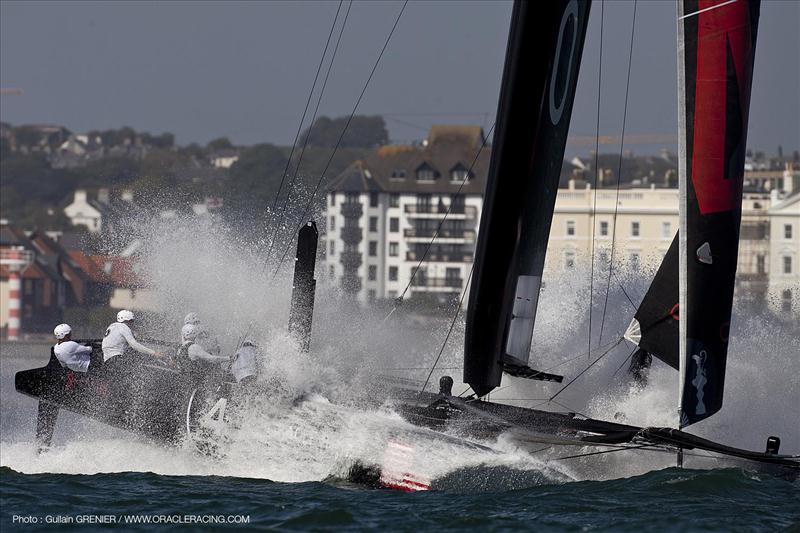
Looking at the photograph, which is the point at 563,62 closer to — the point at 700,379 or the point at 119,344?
the point at 700,379

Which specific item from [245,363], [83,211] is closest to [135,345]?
[245,363]

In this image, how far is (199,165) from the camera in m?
103

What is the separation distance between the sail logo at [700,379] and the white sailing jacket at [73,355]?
5.23 meters

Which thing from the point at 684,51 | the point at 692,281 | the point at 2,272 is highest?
the point at 684,51

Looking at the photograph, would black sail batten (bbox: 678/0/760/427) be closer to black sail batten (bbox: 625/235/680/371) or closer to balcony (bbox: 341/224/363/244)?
black sail batten (bbox: 625/235/680/371)

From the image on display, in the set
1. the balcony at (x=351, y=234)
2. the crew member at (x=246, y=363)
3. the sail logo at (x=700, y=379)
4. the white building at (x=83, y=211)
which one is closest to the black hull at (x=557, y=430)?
the sail logo at (x=700, y=379)

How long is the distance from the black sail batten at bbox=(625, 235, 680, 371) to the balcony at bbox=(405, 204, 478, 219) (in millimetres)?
56845

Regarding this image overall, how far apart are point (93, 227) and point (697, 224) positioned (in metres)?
83.0

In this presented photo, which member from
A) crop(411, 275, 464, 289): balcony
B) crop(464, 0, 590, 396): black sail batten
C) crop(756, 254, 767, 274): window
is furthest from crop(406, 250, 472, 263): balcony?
crop(464, 0, 590, 396): black sail batten

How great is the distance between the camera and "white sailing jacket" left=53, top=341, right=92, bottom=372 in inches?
459

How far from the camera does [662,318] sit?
11.0 meters

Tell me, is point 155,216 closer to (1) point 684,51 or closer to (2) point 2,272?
(1) point 684,51

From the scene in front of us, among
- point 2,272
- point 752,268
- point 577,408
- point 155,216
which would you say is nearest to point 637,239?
point 752,268

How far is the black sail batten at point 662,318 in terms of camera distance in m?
11.0
